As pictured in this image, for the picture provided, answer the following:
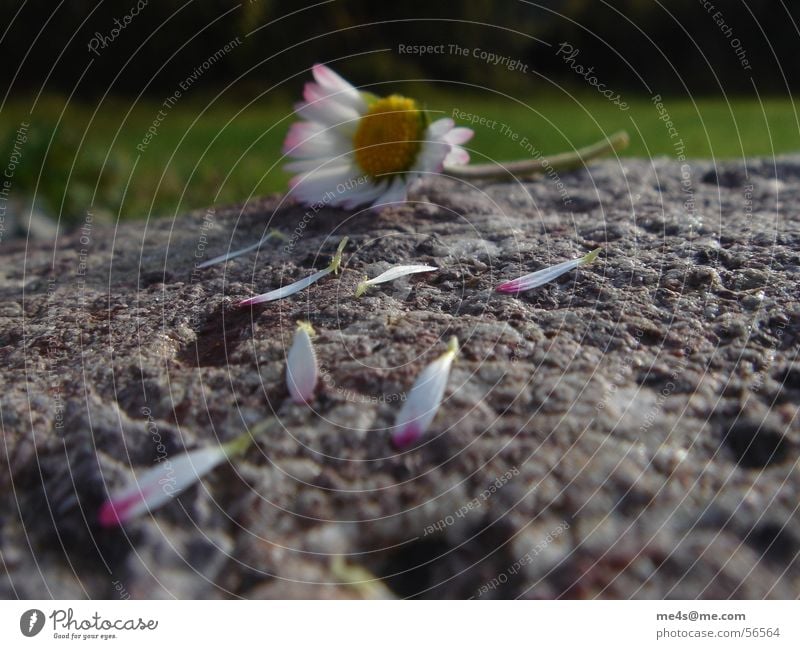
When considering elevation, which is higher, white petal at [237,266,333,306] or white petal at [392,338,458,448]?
white petal at [237,266,333,306]

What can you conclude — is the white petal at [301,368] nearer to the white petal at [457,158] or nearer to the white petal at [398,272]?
the white petal at [398,272]

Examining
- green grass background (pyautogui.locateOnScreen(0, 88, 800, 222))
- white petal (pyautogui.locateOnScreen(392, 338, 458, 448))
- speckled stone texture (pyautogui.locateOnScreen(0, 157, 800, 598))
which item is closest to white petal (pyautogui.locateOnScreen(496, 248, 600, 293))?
speckled stone texture (pyautogui.locateOnScreen(0, 157, 800, 598))

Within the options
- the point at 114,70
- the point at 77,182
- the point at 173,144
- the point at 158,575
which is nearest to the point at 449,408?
the point at 158,575

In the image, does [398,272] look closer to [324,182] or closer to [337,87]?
[324,182]

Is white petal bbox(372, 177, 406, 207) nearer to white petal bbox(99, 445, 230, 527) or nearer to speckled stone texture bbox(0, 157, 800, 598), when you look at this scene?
speckled stone texture bbox(0, 157, 800, 598)

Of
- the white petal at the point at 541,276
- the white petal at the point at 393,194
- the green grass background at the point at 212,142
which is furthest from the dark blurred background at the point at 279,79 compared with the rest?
the white petal at the point at 541,276

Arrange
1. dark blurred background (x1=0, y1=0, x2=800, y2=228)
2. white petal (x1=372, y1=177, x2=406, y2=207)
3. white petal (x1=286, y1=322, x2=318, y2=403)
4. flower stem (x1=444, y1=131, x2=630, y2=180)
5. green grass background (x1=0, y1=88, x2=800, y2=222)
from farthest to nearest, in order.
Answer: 1. dark blurred background (x1=0, y1=0, x2=800, y2=228)
2. green grass background (x1=0, y1=88, x2=800, y2=222)
3. flower stem (x1=444, y1=131, x2=630, y2=180)
4. white petal (x1=372, y1=177, x2=406, y2=207)
5. white petal (x1=286, y1=322, x2=318, y2=403)
